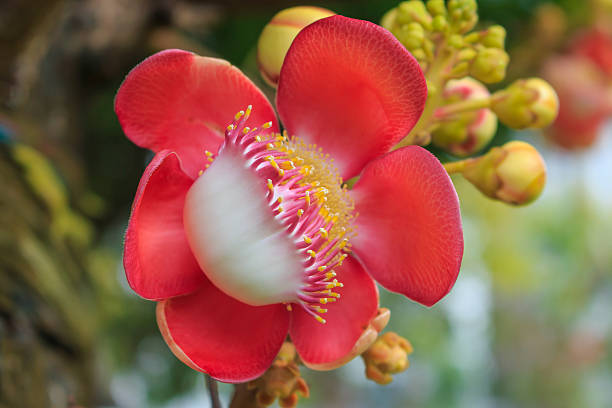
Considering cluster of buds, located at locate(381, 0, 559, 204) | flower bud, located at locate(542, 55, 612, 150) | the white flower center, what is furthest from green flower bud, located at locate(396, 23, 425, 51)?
flower bud, located at locate(542, 55, 612, 150)

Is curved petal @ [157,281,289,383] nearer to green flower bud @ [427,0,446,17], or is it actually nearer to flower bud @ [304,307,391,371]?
flower bud @ [304,307,391,371]

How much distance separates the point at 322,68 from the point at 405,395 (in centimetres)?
294

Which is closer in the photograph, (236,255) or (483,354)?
(236,255)

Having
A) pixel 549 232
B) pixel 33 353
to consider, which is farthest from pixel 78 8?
pixel 549 232

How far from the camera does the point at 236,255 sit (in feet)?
0.81

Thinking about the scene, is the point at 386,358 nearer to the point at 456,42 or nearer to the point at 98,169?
the point at 456,42

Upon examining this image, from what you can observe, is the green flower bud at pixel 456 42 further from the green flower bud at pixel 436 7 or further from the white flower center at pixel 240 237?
the white flower center at pixel 240 237

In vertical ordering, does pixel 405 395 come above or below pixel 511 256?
below

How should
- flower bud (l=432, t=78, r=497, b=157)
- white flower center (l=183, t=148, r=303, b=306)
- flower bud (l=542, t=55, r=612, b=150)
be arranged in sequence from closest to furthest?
white flower center (l=183, t=148, r=303, b=306) → flower bud (l=432, t=78, r=497, b=157) → flower bud (l=542, t=55, r=612, b=150)

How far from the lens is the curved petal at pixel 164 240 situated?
270mm

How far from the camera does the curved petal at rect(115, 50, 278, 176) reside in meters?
0.28

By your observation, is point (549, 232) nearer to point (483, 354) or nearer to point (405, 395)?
point (483, 354)

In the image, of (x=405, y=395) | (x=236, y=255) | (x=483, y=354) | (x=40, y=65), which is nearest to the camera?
(x=236, y=255)

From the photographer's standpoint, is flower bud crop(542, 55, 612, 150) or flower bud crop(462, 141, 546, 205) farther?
flower bud crop(542, 55, 612, 150)
